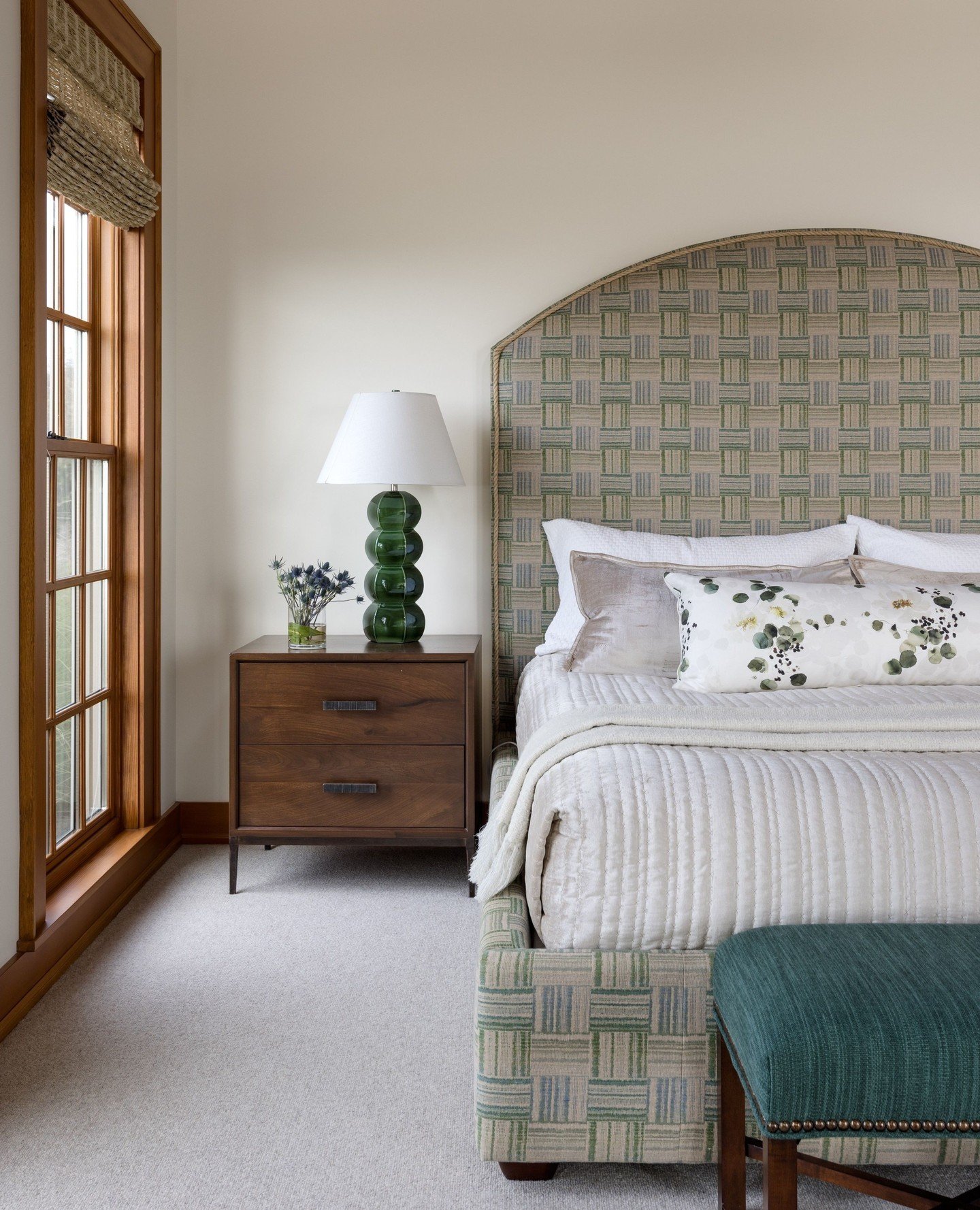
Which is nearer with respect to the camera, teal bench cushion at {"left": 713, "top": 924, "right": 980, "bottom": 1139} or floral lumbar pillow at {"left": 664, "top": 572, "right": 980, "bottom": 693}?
teal bench cushion at {"left": 713, "top": 924, "right": 980, "bottom": 1139}

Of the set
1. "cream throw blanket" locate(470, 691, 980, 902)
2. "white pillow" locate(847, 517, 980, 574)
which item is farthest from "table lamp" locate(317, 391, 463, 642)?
"white pillow" locate(847, 517, 980, 574)

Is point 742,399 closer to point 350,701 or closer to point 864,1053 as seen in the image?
point 350,701

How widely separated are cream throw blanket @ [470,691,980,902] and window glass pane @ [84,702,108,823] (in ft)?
4.51

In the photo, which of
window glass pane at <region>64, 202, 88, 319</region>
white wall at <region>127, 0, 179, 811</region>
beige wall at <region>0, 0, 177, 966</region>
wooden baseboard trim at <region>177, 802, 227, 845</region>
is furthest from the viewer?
wooden baseboard trim at <region>177, 802, 227, 845</region>

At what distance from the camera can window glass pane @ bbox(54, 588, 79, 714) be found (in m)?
2.65

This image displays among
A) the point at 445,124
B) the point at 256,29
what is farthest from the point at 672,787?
the point at 256,29

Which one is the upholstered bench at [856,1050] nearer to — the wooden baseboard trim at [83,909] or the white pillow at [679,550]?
the wooden baseboard trim at [83,909]

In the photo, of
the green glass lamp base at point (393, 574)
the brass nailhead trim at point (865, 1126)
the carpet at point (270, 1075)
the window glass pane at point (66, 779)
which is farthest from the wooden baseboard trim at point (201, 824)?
the brass nailhead trim at point (865, 1126)

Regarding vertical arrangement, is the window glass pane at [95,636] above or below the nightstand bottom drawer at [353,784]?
above

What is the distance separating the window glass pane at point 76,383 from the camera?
2.75 metres

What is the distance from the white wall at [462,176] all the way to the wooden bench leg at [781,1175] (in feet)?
7.40

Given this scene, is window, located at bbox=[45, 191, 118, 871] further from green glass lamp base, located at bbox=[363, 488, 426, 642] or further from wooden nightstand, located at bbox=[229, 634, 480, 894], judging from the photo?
green glass lamp base, located at bbox=[363, 488, 426, 642]

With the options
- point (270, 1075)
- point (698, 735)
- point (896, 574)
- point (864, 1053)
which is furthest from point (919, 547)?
point (270, 1075)

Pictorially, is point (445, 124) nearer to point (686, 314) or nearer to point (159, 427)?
point (686, 314)
